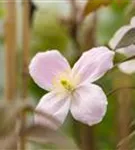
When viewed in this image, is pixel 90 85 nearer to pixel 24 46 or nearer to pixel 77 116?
pixel 77 116

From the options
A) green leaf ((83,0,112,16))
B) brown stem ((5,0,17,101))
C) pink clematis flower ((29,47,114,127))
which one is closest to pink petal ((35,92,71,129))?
pink clematis flower ((29,47,114,127))

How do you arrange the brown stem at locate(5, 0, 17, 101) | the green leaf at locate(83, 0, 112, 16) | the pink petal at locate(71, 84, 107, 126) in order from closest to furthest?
the pink petal at locate(71, 84, 107, 126) → the green leaf at locate(83, 0, 112, 16) → the brown stem at locate(5, 0, 17, 101)

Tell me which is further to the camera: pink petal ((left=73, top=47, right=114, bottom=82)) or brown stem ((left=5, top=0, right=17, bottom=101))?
brown stem ((left=5, top=0, right=17, bottom=101))

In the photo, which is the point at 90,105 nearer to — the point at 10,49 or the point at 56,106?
the point at 56,106

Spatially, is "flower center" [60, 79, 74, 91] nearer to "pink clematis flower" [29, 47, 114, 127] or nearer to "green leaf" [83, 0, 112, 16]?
"pink clematis flower" [29, 47, 114, 127]

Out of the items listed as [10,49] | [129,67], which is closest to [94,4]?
[129,67]

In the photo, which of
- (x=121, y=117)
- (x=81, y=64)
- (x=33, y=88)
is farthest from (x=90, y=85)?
(x=33, y=88)

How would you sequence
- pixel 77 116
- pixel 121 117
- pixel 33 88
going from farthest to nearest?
pixel 33 88, pixel 121 117, pixel 77 116
